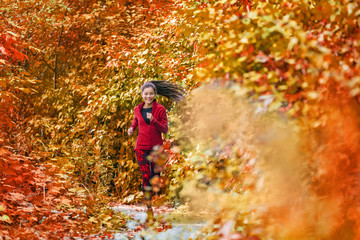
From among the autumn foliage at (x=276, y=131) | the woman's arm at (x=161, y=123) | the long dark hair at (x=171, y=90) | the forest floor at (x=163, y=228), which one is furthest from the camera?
the long dark hair at (x=171, y=90)

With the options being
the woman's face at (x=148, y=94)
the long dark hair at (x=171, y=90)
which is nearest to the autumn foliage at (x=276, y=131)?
the woman's face at (x=148, y=94)

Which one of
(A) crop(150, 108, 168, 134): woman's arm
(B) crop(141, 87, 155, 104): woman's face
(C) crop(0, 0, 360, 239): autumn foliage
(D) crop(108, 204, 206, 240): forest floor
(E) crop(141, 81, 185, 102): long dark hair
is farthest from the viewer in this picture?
(E) crop(141, 81, 185, 102): long dark hair

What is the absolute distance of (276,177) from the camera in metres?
2.72

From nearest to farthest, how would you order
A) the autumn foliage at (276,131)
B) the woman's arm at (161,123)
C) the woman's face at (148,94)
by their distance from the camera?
the autumn foliage at (276,131)
the woman's arm at (161,123)
the woman's face at (148,94)

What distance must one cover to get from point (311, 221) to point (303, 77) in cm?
84

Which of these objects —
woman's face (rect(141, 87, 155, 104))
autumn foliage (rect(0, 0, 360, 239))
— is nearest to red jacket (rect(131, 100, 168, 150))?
woman's face (rect(141, 87, 155, 104))

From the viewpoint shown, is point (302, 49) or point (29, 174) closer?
point (302, 49)

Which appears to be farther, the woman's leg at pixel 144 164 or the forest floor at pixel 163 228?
the woman's leg at pixel 144 164

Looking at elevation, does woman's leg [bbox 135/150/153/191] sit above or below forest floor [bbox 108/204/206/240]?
above

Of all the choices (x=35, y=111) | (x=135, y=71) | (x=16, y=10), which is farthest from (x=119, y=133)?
(x=16, y=10)

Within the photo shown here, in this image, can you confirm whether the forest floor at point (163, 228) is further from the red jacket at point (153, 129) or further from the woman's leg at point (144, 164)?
the red jacket at point (153, 129)

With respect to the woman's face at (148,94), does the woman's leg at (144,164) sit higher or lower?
lower

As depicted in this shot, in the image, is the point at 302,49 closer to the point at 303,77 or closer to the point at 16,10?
the point at 303,77

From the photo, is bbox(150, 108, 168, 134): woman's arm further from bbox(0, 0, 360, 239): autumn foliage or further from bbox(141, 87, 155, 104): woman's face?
bbox(0, 0, 360, 239): autumn foliage
